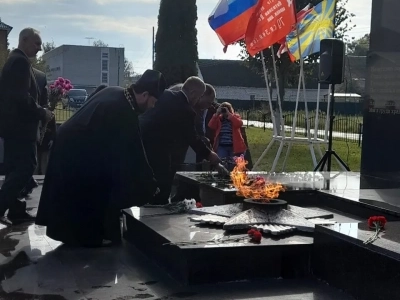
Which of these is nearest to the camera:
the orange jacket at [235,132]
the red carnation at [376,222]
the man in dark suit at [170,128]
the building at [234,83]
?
the red carnation at [376,222]

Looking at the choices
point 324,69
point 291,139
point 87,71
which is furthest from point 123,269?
point 87,71

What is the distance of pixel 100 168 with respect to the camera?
520cm

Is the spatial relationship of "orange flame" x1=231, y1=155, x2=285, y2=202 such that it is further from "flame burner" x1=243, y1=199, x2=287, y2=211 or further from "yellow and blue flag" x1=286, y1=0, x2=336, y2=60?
"yellow and blue flag" x1=286, y1=0, x2=336, y2=60

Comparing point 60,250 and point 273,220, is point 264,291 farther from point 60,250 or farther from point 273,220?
point 60,250

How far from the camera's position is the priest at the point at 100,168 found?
513 cm

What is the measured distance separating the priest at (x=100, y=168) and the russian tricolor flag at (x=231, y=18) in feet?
18.6

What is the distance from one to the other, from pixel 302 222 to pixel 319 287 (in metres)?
0.81

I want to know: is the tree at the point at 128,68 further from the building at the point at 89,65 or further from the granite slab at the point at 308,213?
the granite slab at the point at 308,213

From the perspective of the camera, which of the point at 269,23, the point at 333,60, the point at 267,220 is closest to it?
the point at 267,220

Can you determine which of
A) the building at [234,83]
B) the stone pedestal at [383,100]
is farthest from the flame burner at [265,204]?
the building at [234,83]

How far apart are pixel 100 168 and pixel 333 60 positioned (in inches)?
212

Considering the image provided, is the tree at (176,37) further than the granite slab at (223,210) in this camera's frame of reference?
Yes

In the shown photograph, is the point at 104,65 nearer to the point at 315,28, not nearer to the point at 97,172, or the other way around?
the point at 315,28

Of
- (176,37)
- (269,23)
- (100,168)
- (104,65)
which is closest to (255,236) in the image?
(100,168)
